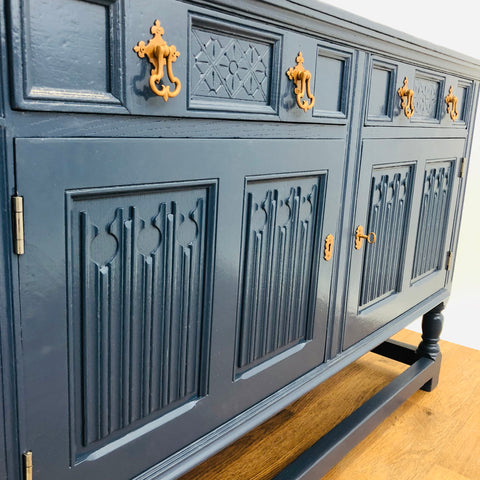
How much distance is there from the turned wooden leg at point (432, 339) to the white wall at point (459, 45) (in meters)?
0.50

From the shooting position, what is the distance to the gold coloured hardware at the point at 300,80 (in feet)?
3.18

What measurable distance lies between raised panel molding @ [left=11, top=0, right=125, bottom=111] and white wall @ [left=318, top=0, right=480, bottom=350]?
168 cm

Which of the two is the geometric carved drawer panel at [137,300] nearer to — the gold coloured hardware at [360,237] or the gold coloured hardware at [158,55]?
the gold coloured hardware at [158,55]

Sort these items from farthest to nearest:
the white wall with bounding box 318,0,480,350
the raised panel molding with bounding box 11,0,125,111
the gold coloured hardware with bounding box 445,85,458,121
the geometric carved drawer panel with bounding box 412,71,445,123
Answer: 1. the white wall with bounding box 318,0,480,350
2. the gold coloured hardware with bounding box 445,85,458,121
3. the geometric carved drawer panel with bounding box 412,71,445,123
4. the raised panel molding with bounding box 11,0,125,111

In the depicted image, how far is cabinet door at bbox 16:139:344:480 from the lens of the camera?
2.22 feet

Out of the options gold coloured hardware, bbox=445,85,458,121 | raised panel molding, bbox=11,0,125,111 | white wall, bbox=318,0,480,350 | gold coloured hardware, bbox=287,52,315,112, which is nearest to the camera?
raised panel molding, bbox=11,0,125,111

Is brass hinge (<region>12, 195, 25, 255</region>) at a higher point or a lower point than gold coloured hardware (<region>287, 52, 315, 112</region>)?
lower

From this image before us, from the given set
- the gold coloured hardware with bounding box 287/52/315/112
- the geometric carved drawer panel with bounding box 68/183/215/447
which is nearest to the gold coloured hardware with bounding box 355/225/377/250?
the gold coloured hardware with bounding box 287/52/315/112

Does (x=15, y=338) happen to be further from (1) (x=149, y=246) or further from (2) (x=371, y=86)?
(2) (x=371, y=86)

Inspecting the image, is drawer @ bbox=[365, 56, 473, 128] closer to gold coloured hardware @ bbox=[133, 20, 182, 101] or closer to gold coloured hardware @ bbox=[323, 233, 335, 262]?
gold coloured hardware @ bbox=[323, 233, 335, 262]

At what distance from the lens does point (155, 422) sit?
0.88m

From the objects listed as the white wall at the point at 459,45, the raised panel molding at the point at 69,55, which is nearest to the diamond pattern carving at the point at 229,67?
the raised panel molding at the point at 69,55

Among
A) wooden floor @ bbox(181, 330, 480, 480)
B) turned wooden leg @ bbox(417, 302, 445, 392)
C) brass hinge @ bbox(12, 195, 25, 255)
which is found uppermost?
brass hinge @ bbox(12, 195, 25, 255)

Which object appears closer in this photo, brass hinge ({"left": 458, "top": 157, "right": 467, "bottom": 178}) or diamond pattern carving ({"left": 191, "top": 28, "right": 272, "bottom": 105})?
diamond pattern carving ({"left": 191, "top": 28, "right": 272, "bottom": 105})
